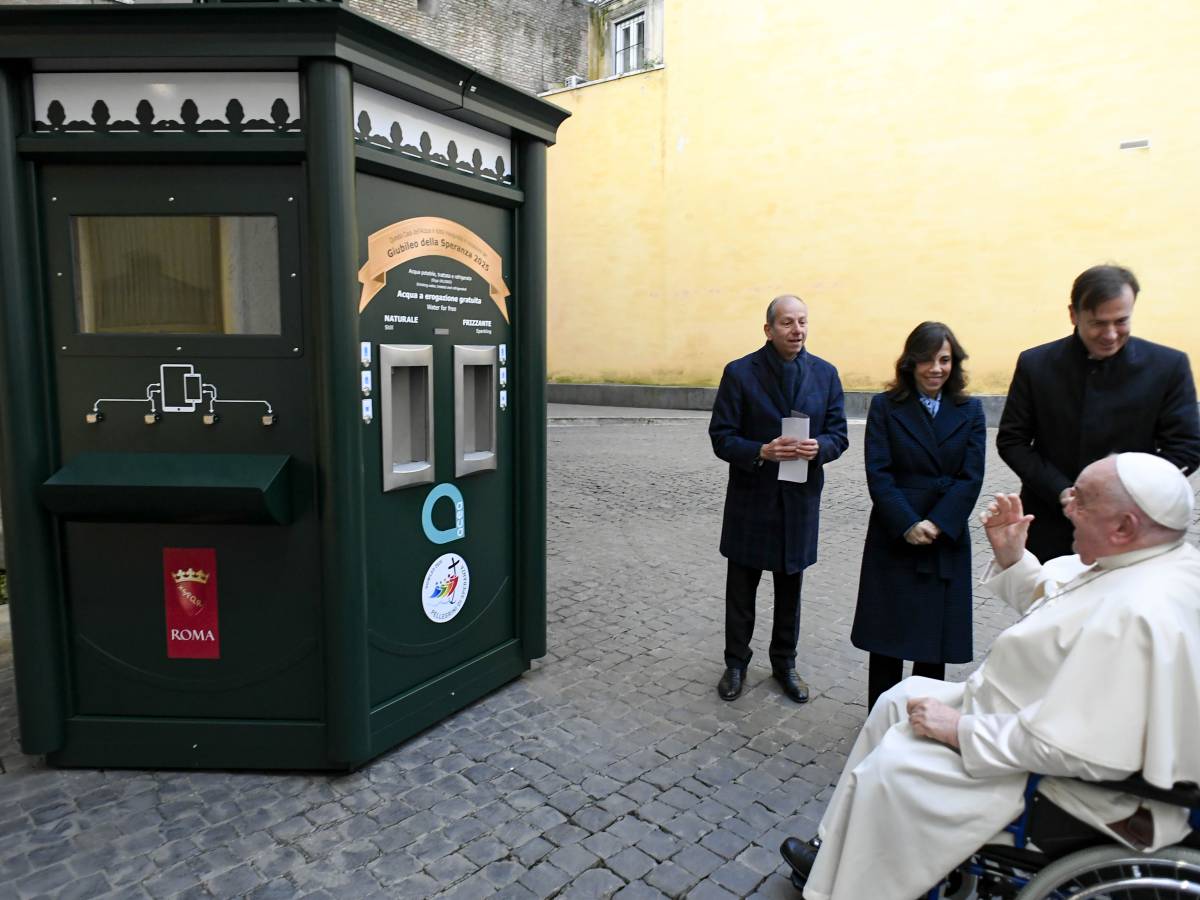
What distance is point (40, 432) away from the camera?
3137 millimetres

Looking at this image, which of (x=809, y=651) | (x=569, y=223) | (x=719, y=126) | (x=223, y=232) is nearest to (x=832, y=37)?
(x=719, y=126)

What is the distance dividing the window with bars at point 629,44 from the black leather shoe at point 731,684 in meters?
20.3

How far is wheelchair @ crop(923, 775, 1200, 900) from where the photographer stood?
192cm

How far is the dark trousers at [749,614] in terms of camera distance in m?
4.16

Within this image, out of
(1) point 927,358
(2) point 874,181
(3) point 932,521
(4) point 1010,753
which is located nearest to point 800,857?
(4) point 1010,753

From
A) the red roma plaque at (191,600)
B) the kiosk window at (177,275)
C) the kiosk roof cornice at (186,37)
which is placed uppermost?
the kiosk roof cornice at (186,37)

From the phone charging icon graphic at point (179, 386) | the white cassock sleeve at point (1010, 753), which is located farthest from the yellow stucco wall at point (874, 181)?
the phone charging icon graphic at point (179, 386)

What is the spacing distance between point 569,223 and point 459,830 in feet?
60.6

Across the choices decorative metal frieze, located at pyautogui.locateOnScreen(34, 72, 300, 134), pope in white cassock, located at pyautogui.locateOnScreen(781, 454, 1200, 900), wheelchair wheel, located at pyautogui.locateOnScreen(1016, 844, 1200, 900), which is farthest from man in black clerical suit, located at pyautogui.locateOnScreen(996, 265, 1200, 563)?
decorative metal frieze, located at pyautogui.locateOnScreen(34, 72, 300, 134)

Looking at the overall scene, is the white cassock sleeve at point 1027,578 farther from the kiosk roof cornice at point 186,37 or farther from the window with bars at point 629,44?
the window with bars at point 629,44

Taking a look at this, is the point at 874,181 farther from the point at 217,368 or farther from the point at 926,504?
the point at 217,368

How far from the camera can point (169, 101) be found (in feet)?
10.0

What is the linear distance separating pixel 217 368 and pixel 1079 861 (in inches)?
116

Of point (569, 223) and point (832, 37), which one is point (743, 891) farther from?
point (569, 223)
